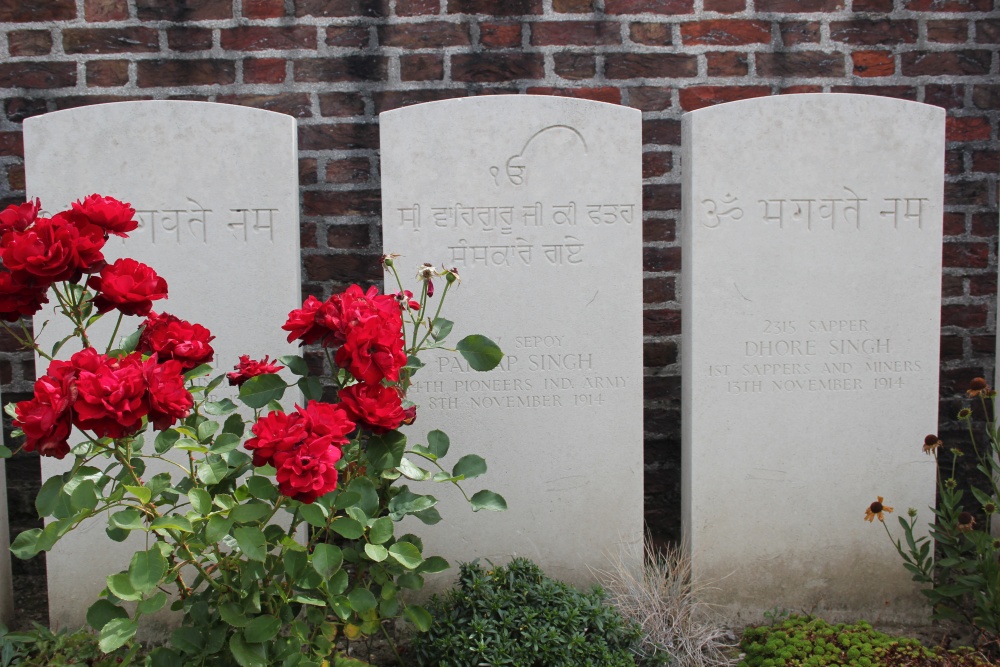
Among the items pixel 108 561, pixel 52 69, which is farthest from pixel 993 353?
pixel 52 69

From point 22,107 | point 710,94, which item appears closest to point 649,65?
point 710,94

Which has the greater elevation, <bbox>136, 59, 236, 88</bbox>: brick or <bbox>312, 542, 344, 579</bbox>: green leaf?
Answer: <bbox>136, 59, 236, 88</bbox>: brick

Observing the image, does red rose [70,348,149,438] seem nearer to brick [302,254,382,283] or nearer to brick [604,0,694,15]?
brick [302,254,382,283]

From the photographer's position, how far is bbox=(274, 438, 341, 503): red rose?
1.40 metres

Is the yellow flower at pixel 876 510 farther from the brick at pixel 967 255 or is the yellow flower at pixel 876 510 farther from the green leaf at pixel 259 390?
the green leaf at pixel 259 390

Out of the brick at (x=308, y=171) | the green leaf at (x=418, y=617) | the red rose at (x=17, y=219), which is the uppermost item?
the brick at (x=308, y=171)

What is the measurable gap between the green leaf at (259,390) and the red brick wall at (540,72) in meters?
1.45

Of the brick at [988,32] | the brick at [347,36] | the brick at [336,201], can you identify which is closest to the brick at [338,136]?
the brick at [336,201]

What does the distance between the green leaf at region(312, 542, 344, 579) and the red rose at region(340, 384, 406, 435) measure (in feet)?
0.77

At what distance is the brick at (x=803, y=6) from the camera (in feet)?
10.3

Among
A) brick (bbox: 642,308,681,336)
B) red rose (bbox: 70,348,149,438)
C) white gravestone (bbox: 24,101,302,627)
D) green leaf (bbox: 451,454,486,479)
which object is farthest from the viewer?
brick (bbox: 642,308,681,336)

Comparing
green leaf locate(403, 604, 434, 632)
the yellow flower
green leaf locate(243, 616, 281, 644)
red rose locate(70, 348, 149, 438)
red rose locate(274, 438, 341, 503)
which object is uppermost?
red rose locate(70, 348, 149, 438)

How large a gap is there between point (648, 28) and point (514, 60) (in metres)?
0.50

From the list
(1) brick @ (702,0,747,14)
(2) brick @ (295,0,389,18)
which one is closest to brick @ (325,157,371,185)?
(2) brick @ (295,0,389,18)
